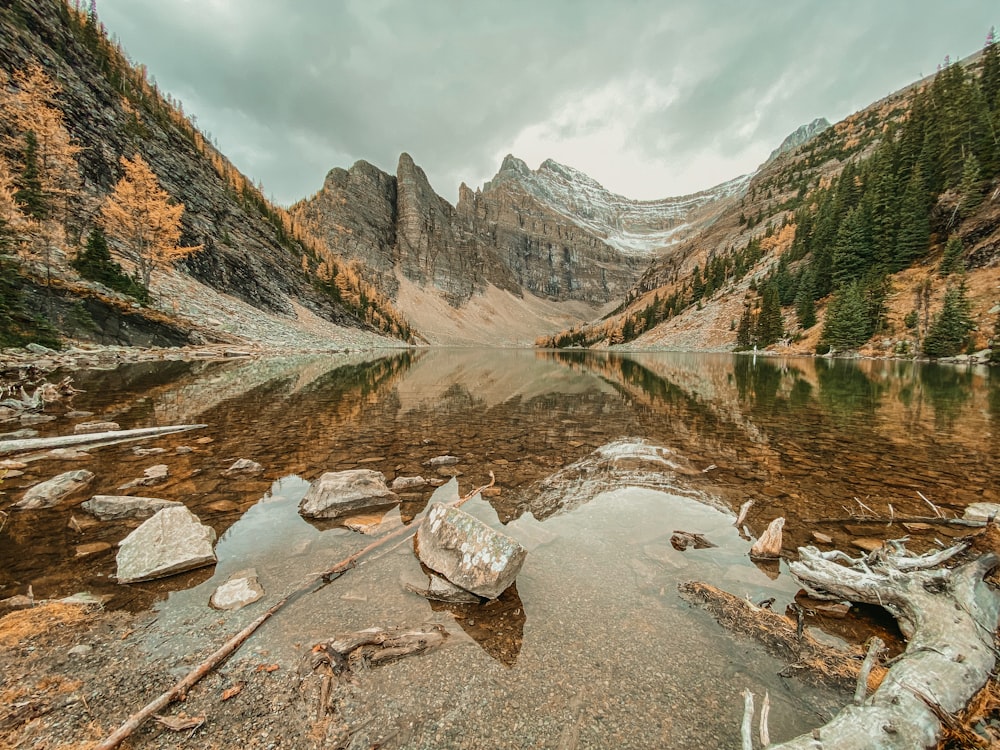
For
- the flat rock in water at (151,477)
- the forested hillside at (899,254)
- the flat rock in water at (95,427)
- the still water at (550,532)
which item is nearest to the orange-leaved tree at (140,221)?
the still water at (550,532)

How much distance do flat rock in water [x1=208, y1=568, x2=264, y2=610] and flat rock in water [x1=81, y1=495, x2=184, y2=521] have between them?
98.1 inches

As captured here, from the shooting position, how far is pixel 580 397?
23.6m

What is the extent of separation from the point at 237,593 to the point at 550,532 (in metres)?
4.73

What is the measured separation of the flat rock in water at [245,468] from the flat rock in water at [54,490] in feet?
7.97

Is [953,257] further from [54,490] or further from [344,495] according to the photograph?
[54,490]

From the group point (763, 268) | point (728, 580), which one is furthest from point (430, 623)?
point (763, 268)

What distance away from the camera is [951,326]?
136 ft

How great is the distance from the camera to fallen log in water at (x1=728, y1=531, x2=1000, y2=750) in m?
2.55

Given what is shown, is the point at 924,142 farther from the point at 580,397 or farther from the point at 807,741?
the point at 807,741

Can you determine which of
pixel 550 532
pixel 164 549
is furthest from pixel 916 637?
pixel 164 549

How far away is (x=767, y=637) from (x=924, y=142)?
100 meters

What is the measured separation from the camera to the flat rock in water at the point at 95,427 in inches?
445

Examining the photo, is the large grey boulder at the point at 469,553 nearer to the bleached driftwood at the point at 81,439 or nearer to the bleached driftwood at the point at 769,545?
the bleached driftwood at the point at 769,545

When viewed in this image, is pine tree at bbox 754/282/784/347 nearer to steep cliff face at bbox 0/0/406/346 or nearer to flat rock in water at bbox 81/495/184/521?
flat rock in water at bbox 81/495/184/521
